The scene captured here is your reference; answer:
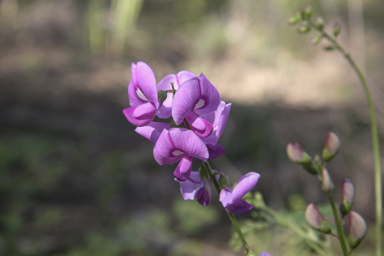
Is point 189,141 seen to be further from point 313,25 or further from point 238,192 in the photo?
point 313,25

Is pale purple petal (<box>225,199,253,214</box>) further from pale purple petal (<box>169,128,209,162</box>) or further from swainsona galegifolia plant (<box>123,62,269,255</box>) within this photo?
pale purple petal (<box>169,128,209,162</box>)

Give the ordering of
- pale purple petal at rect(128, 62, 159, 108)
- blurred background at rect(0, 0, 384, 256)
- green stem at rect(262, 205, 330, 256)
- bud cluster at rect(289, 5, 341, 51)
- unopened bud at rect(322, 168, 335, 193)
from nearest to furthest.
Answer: unopened bud at rect(322, 168, 335, 193) < pale purple petal at rect(128, 62, 159, 108) < green stem at rect(262, 205, 330, 256) < bud cluster at rect(289, 5, 341, 51) < blurred background at rect(0, 0, 384, 256)

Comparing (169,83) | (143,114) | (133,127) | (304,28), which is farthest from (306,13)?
(133,127)

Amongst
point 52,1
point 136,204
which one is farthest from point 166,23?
point 136,204

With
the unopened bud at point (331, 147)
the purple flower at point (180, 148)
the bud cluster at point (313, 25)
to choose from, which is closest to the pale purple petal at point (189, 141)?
the purple flower at point (180, 148)

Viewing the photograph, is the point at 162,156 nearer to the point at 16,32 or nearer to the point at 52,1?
the point at 16,32

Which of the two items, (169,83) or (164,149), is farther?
(169,83)

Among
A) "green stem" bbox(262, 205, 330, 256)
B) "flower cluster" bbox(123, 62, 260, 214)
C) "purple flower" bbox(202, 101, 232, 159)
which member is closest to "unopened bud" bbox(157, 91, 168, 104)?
"flower cluster" bbox(123, 62, 260, 214)
